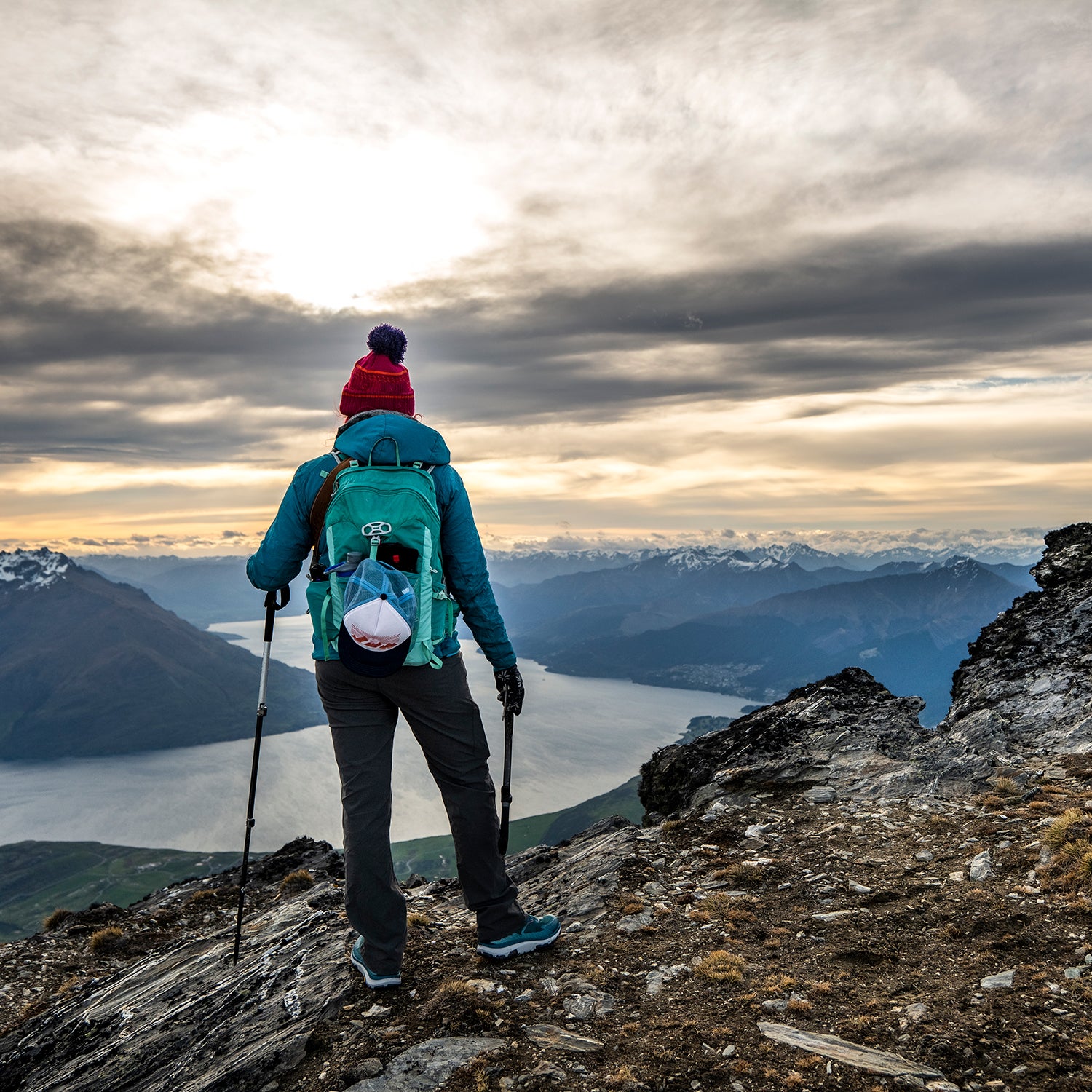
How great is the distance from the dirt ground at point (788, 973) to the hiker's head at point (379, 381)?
5.26 meters

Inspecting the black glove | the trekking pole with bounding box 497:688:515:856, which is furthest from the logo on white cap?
the trekking pole with bounding box 497:688:515:856

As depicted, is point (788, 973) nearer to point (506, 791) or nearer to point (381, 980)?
point (506, 791)

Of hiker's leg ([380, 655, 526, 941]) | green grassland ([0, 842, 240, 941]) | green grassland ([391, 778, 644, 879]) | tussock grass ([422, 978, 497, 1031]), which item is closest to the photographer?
tussock grass ([422, 978, 497, 1031])

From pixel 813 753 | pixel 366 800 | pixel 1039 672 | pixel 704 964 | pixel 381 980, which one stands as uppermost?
pixel 366 800

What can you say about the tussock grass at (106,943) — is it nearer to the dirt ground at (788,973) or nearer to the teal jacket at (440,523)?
the dirt ground at (788,973)

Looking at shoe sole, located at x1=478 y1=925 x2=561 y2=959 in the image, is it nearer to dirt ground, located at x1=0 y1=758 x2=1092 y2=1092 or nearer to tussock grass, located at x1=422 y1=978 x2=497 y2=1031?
dirt ground, located at x1=0 y1=758 x2=1092 y2=1092

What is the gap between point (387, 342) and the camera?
670 centimetres

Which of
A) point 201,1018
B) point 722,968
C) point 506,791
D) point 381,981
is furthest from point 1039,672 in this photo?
point 201,1018

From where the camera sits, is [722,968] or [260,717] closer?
[722,968]

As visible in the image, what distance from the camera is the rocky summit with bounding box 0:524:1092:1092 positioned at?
197 inches

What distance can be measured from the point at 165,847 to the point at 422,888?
8914 inches

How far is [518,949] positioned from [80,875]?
8946 inches

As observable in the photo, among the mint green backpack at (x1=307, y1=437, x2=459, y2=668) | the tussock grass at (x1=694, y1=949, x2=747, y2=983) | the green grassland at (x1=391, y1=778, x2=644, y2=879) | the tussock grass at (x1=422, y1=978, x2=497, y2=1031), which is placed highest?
the mint green backpack at (x1=307, y1=437, x2=459, y2=668)

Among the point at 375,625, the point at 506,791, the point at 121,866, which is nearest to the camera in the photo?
the point at 375,625
